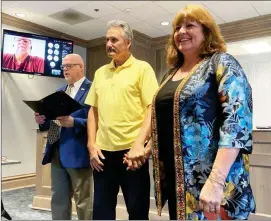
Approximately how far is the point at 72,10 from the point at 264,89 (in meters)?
2.63

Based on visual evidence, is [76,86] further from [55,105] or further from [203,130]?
[203,130]

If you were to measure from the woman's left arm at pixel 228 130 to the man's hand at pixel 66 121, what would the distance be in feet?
2.58

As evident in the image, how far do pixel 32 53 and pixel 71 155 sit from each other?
190 cm

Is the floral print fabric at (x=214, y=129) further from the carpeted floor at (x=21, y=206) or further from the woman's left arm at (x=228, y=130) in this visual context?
the carpeted floor at (x=21, y=206)

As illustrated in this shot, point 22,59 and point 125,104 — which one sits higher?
point 22,59

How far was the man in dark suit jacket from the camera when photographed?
53.6 inches

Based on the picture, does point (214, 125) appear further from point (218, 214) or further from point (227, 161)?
point (218, 214)

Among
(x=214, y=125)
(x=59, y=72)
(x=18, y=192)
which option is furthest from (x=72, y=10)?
(x=214, y=125)

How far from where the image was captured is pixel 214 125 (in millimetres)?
749

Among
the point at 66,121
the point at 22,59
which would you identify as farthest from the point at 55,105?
the point at 22,59

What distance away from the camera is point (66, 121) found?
4.30ft

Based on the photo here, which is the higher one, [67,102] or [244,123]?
[67,102]

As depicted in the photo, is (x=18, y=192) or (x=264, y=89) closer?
(x=18, y=192)

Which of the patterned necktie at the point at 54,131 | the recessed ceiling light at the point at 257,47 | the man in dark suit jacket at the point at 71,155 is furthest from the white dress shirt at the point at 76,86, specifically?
the recessed ceiling light at the point at 257,47
